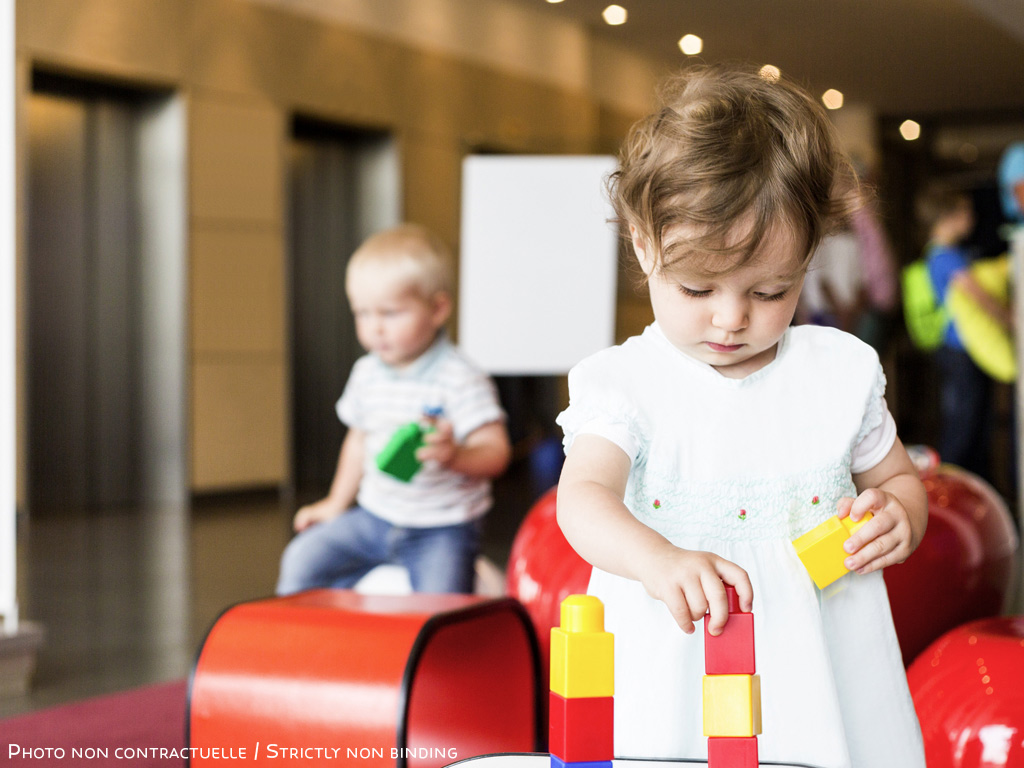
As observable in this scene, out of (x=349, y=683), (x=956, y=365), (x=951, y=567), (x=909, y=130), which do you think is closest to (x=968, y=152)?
(x=909, y=130)

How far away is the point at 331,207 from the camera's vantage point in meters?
7.78

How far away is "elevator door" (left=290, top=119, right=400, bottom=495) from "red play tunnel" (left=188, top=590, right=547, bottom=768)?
573 cm

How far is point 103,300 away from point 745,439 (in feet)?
19.5

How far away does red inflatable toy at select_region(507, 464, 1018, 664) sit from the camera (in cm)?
211

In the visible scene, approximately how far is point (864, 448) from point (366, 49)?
7008 mm

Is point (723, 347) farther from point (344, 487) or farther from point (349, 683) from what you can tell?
point (344, 487)

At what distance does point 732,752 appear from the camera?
32.3 inches

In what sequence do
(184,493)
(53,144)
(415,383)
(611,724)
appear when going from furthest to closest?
(184,493) < (53,144) < (415,383) < (611,724)

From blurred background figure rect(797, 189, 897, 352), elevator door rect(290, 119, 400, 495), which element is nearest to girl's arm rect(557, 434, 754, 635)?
blurred background figure rect(797, 189, 897, 352)

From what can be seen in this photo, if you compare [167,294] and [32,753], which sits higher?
[167,294]

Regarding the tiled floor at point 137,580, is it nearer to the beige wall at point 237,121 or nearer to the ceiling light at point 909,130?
the beige wall at point 237,121

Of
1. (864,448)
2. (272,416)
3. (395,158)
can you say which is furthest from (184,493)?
(864,448)

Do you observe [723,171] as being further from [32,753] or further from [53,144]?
[53,144]

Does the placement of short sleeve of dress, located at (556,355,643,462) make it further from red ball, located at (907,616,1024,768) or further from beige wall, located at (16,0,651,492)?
beige wall, located at (16,0,651,492)
